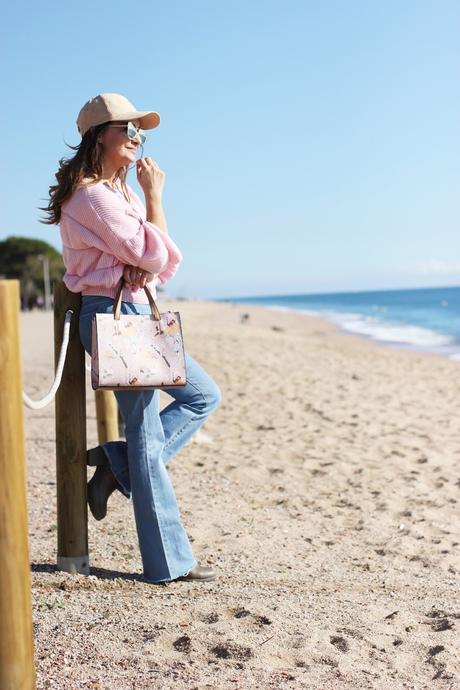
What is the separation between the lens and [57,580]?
3422 millimetres

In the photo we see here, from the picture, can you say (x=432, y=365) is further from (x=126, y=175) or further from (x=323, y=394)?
(x=126, y=175)

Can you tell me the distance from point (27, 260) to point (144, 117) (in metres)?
69.4

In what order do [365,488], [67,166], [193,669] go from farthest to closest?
[365,488] → [67,166] → [193,669]

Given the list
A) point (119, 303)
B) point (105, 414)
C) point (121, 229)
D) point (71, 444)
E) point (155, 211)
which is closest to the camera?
point (121, 229)

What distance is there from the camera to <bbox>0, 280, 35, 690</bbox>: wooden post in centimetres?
208

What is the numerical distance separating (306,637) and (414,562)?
1251 mm

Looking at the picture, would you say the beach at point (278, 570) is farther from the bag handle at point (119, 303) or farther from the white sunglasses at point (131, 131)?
the white sunglasses at point (131, 131)

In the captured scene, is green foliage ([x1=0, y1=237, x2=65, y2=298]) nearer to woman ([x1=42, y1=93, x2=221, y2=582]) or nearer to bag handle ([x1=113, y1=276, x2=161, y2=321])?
woman ([x1=42, y1=93, x2=221, y2=582])

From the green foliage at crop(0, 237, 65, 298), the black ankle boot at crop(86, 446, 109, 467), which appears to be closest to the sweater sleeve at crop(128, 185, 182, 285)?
the black ankle boot at crop(86, 446, 109, 467)

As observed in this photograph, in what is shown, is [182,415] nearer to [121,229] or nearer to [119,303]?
[119,303]

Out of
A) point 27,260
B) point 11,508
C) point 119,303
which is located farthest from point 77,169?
point 27,260

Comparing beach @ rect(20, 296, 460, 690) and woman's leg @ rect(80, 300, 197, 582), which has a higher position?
woman's leg @ rect(80, 300, 197, 582)

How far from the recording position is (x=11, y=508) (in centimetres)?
209

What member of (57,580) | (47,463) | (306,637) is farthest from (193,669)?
(47,463)
